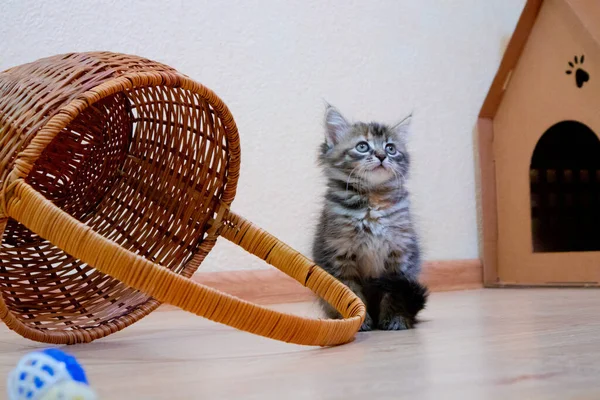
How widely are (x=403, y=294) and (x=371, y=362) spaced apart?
15.0 inches

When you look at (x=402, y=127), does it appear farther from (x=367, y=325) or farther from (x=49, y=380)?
(x=49, y=380)

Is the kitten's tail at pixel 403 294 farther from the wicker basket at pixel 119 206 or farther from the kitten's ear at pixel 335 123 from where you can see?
the kitten's ear at pixel 335 123

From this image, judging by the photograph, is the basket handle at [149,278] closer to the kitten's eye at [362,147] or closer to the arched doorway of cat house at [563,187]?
the kitten's eye at [362,147]

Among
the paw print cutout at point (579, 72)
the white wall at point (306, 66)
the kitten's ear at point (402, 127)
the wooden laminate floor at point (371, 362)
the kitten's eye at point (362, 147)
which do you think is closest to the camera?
the wooden laminate floor at point (371, 362)

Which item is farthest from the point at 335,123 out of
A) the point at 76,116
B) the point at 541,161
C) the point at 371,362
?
the point at 541,161

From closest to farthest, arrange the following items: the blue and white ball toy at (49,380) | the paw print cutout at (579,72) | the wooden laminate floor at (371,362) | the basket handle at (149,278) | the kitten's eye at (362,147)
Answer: the blue and white ball toy at (49,380) < the wooden laminate floor at (371,362) < the basket handle at (149,278) < the kitten's eye at (362,147) < the paw print cutout at (579,72)

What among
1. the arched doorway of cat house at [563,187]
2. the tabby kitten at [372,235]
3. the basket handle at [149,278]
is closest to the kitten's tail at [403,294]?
the tabby kitten at [372,235]

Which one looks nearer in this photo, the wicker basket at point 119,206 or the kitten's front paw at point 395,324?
the wicker basket at point 119,206

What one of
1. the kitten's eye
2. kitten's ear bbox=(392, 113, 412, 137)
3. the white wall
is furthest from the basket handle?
the white wall

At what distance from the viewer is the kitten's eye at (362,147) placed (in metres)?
1.36

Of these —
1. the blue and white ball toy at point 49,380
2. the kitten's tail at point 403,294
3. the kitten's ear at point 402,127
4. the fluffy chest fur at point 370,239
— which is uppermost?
the kitten's ear at point 402,127

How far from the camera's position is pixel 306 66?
2.09 m

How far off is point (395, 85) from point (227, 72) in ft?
2.09

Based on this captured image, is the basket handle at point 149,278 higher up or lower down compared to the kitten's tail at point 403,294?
higher up
